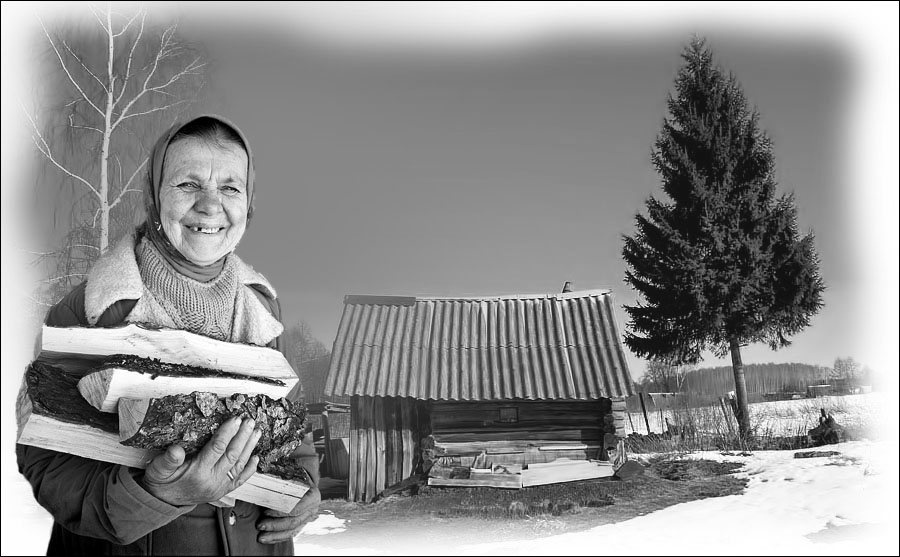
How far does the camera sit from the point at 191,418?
0.94m

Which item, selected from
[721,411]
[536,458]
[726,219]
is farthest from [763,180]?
A: [536,458]

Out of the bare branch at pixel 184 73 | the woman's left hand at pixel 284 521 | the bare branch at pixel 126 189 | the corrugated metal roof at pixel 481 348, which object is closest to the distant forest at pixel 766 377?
the corrugated metal roof at pixel 481 348

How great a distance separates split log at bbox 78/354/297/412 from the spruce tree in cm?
439

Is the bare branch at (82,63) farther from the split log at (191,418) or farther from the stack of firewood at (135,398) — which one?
the split log at (191,418)

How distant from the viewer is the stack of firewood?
0.93 m

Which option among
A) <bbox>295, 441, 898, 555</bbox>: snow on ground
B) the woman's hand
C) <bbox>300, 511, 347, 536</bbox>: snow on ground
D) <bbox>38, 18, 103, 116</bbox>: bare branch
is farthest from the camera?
<bbox>38, 18, 103, 116</bbox>: bare branch

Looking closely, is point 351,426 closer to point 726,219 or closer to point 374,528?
point 374,528

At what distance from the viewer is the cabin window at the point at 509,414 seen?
481 cm

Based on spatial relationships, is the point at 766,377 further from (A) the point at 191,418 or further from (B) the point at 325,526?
(A) the point at 191,418

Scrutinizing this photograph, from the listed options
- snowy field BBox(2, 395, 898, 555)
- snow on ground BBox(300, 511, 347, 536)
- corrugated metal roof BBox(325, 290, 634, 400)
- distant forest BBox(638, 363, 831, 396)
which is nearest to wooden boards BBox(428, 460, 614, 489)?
snowy field BBox(2, 395, 898, 555)

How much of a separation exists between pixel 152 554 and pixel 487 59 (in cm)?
490

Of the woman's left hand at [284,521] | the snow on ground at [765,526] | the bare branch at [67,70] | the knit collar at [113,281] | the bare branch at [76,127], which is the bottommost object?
the snow on ground at [765,526]

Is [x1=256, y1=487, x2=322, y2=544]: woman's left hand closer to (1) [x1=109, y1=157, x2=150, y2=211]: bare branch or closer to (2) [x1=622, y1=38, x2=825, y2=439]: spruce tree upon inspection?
(2) [x1=622, y1=38, x2=825, y2=439]: spruce tree

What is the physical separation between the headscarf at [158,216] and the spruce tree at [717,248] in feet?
14.2
